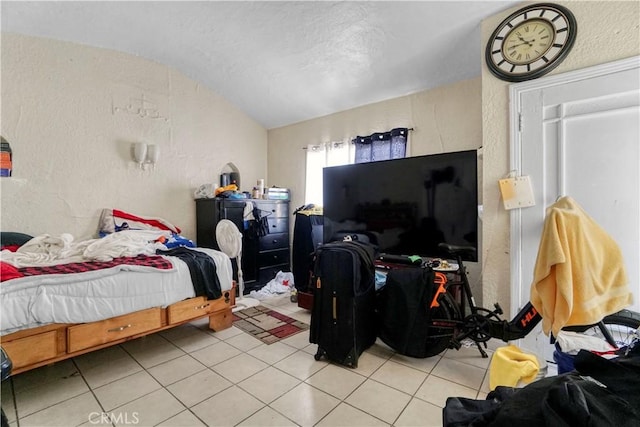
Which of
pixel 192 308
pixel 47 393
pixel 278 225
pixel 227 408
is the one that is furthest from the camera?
pixel 278 225

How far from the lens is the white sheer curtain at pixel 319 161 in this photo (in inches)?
146

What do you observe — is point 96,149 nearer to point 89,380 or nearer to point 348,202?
point 89,380

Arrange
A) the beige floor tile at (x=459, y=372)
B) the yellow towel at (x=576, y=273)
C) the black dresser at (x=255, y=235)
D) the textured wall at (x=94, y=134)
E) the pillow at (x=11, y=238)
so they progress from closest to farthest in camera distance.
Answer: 1. the yellow towel at (x=576, y=273)
2. the beige floor tile at (x=459, y=372)
3. the pillow at (x=11, y=238)
4. the textured wall at (x=94, y=134)
5. the black dresser at (x=255, y=235)

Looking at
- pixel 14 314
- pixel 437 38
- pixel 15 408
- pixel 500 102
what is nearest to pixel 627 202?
pixel 500 102

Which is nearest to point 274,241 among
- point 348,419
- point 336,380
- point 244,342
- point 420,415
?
point 244,342

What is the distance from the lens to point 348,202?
8.87 feet

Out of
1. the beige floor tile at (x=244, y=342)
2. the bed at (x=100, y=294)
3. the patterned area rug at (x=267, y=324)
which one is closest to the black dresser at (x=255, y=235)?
the patterned area rug at (x=267, y=324)

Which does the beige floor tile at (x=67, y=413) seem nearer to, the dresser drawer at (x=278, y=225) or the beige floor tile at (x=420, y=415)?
the beige floor tile at (x=420, y=415)

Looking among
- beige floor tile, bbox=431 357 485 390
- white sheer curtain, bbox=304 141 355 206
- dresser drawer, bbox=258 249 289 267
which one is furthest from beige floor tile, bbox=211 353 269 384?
white sheer curtain, bbox=304 141 355 206

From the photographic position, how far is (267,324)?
262 centimetres

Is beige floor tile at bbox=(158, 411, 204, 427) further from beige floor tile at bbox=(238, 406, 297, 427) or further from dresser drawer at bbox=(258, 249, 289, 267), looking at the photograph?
dresser drawer at bbox=(258, 249, 289, 267)

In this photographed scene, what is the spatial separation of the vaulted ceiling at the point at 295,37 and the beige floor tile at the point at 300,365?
265 cm

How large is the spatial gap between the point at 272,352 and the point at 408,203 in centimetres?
160

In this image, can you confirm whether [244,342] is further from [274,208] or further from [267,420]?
[274,208]
